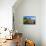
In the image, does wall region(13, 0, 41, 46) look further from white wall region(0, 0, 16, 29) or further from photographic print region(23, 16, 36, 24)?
white wall region(0, 0, 16, 29)

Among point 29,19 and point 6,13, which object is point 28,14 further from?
point 6,13

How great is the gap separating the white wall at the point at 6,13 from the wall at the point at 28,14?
50.2 inches

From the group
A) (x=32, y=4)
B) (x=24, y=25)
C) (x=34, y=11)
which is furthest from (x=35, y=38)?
(x=32, y=4)

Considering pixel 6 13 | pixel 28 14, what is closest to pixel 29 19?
pixel 28 14

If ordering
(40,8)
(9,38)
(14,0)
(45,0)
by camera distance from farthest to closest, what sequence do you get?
(40,8)
(45,0)
(14,0)
(9,38)

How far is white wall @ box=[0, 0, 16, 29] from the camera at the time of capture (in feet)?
14.1

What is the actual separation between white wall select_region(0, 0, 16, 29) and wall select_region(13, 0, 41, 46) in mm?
1274

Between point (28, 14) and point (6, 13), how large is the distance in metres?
1.59

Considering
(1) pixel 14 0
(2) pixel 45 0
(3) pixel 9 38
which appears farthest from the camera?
(2) pixel 45 0

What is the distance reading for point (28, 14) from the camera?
567cm

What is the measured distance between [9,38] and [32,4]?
2730mm

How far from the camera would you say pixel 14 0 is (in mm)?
4230

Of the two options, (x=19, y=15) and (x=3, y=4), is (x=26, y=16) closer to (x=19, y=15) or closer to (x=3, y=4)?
(x=19, y=15)

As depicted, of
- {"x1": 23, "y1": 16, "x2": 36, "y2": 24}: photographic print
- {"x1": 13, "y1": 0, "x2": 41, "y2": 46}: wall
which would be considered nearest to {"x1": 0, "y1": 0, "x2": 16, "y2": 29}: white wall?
{"x1": 13, "y1": 0, "x2": 41, "y2": 46}: wall
